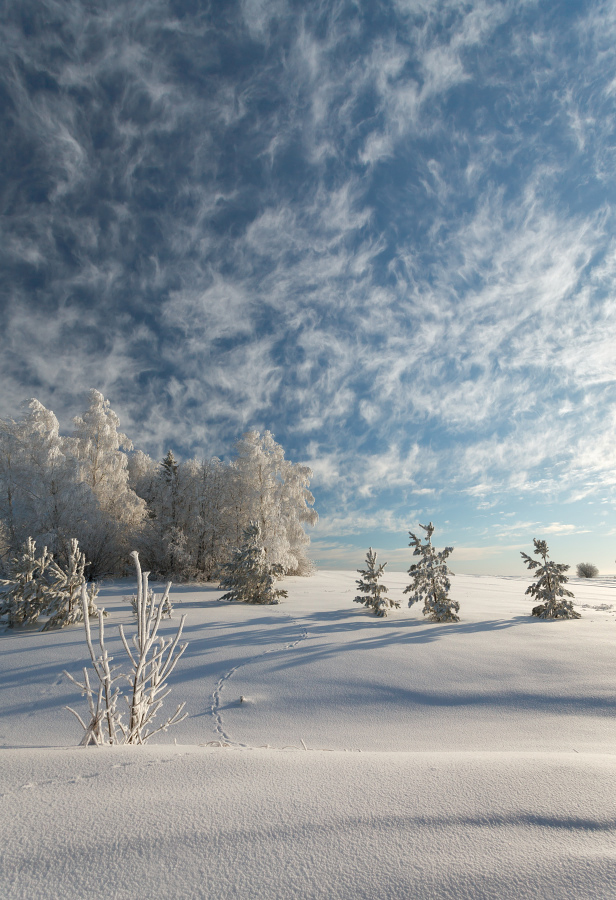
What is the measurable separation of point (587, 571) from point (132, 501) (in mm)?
21857

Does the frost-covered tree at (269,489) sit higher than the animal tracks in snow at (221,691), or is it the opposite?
the frost-covered tree at (269,489)

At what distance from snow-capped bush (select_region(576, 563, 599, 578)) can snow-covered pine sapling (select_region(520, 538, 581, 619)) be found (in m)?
17.4

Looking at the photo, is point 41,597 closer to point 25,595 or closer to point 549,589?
point 25,595

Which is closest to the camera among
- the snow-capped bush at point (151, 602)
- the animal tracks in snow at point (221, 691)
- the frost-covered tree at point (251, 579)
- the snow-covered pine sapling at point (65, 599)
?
the snow-capped bush at point (151, 602)

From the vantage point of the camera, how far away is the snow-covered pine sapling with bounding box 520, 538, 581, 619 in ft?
23.5

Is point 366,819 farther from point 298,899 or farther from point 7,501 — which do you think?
point 7,501

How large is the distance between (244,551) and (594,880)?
27.6 ft

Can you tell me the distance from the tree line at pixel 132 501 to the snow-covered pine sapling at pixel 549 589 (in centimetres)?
776

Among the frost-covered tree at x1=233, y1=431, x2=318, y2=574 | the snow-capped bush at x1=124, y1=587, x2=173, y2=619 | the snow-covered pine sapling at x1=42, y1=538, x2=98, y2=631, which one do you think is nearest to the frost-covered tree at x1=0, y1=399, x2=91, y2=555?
the frost-covered tree at x1=233, y1=431, x2=318, y2=574

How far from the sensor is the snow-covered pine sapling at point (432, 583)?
6992 mm

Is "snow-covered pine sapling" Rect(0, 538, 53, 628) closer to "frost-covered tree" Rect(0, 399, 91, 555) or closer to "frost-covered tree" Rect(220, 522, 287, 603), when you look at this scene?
"frost-covered tree" Rect(220, 522, 287, 603)

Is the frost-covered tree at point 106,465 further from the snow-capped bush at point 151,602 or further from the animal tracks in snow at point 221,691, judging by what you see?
the animal tracks in snow at point 221,691

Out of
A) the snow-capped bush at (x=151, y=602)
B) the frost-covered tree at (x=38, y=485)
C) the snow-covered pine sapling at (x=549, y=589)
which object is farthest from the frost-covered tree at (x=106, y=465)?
the snow-covered pine sapling at (x=549, y=589)

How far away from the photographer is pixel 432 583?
7.23 m
